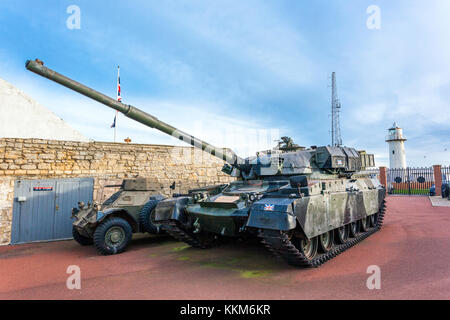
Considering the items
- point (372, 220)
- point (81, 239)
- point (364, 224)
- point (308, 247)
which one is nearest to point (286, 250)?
point (308, 247)

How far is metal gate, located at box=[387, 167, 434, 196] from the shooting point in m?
21.1

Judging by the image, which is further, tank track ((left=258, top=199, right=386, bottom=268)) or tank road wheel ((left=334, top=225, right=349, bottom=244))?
tank road wheel ((left=334, top=225, right=349, bottom=244))

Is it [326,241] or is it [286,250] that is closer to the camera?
[286,250]

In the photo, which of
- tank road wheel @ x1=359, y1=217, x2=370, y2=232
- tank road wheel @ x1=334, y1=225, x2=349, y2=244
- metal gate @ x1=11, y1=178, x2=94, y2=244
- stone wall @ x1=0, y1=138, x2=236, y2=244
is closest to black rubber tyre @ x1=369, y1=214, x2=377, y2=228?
tank road wheel @ x1=359, y1=217, x2=370, y2=232

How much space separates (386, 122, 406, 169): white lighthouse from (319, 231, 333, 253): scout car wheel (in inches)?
1373

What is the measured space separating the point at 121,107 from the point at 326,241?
5.08 meters

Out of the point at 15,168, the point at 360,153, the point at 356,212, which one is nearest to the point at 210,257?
the point at 356,212

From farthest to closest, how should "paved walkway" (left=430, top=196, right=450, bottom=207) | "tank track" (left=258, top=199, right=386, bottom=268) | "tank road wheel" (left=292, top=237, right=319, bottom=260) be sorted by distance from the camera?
1. "paved walkway" (left=430, top=196, right=450, bottom=207)
2. "tank road wheel" (left=292, top=237, right=319, bottom=260)
3. "tank track" (left=258, top=199, right=386, bottom=268)

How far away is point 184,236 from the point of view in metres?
6.95

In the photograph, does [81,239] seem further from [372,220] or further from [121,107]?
[372,220]

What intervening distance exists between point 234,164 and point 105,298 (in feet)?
14.7

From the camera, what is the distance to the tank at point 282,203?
5.05 metres

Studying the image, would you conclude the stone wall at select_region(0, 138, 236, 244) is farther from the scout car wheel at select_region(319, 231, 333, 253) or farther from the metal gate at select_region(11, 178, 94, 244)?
the scout car wheel at select_region(319, 231, 333, 253)
